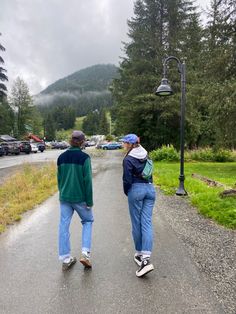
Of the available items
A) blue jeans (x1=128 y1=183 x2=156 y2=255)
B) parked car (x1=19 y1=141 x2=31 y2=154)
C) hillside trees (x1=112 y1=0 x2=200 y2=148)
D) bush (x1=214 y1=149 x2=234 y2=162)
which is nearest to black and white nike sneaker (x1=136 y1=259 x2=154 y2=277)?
blue jeans (x1=128 y1=183 x2=156 y2=255)

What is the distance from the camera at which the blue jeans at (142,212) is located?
4.60 metres

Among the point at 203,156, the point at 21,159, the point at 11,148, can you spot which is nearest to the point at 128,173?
the point at 203,156

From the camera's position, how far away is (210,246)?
18.4ft

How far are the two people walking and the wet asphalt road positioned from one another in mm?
313

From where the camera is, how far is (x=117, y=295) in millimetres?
3787

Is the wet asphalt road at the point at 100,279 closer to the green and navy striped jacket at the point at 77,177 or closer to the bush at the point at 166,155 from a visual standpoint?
the green and navy striped jacket at the point at 77,177

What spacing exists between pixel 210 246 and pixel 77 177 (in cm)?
263

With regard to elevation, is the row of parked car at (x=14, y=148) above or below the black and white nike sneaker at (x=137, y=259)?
below

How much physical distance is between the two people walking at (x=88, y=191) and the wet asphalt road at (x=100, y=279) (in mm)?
313

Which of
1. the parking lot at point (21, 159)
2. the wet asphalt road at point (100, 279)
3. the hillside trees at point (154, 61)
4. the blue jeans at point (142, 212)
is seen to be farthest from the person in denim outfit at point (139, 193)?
the hillside trees at point (154, 61)

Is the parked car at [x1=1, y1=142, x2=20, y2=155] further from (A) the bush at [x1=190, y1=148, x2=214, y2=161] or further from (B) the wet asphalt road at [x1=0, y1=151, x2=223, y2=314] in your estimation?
(B) the wet asphalt road at [x1=0, y1=151, x2=223, y2=314]

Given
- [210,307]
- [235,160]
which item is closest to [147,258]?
[210,307]

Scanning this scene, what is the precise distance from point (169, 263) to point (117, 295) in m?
1.28

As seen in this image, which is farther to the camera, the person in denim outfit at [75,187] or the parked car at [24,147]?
the parked car at [24,147]
